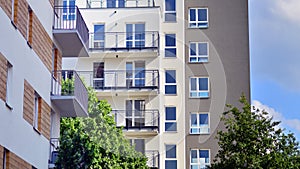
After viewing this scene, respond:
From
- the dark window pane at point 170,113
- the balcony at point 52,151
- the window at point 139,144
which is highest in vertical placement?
the dark window pane at point 170,113

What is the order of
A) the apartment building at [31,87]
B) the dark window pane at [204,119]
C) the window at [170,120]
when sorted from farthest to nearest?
the dark window pane at [204,119] < the window at [170,120] < the apartment building at [31,87]

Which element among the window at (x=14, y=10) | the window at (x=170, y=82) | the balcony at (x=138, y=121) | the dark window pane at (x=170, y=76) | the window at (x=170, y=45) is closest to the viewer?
the window at (x=14, y=10)

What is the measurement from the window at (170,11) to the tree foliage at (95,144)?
1063cm

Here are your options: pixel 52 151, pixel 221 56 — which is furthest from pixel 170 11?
pixel 52 151

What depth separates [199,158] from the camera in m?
44.3

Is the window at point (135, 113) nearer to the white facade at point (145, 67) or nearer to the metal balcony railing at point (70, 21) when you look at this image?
the white facade at point (145, 67)

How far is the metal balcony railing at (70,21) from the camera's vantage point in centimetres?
2673

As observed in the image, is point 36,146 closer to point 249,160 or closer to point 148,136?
point 249,160

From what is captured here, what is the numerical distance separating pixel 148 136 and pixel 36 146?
67.6 feet

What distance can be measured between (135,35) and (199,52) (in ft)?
14.1

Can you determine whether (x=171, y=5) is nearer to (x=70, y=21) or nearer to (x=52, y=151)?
(x=70, y=21)

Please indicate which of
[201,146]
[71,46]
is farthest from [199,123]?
[71,46]

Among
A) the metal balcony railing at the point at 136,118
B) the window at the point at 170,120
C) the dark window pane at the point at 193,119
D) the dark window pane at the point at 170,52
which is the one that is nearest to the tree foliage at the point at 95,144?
the metal balcony railing at the point at 136,118

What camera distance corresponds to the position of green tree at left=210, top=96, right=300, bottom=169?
3200cm
